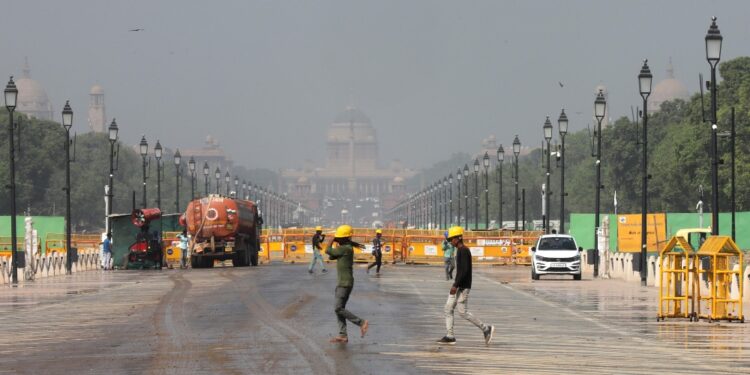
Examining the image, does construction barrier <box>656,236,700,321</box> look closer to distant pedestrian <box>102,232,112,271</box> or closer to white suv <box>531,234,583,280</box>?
white suv <box>531,234,583,280</box>

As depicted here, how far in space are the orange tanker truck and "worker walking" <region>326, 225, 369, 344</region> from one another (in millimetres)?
45683

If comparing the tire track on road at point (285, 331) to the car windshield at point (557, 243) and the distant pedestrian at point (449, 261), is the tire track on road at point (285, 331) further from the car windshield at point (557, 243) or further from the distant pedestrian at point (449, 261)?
the car windshield at point (557, 243)

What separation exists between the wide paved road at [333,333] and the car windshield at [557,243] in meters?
9.85

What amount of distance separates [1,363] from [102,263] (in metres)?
51.8

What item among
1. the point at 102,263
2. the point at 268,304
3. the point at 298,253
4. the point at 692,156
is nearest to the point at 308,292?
the point at 268,304

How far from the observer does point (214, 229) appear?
7225cm

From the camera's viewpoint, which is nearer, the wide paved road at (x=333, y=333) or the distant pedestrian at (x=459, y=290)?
the wide paved road at (x=333, y=333)

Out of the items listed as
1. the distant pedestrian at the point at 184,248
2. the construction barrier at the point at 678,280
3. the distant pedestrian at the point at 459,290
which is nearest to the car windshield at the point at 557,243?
the distant pedestrian at the point at 184,248

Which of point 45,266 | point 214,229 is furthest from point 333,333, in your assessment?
point 214,229

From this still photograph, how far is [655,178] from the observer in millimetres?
129875

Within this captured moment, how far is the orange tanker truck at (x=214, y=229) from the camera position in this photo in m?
72.2

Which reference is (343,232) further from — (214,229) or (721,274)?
(214,229)

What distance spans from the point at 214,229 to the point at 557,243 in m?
19.5

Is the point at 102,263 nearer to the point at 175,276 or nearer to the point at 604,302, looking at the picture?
the point at 175,276
